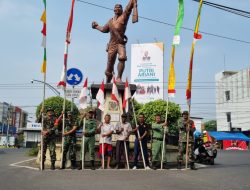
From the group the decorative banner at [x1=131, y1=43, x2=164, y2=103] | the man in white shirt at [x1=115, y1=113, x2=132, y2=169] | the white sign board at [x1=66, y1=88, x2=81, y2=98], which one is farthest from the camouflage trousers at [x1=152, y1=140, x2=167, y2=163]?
the decorative banner at [x1=131, y1=43, x2=164, y2=103]

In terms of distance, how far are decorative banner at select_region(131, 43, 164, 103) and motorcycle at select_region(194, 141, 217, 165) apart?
30.6 metres

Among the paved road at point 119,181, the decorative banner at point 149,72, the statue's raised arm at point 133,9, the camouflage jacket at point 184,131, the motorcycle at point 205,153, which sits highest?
the decorative banner at point 149,72

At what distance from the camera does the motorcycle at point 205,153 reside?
12.5m

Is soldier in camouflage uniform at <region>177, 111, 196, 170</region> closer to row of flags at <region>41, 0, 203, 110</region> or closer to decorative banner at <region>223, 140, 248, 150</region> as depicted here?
row of flags at <region>41, 0, 203, 110</region>

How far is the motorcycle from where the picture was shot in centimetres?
1254

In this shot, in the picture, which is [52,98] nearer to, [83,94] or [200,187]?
[83,94]

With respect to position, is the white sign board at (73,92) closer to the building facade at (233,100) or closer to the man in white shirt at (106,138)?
the man in white shirt at (106,138)

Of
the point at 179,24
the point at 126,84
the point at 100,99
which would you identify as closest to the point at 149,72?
the point at 179,24

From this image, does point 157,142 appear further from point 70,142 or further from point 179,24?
point 179,24

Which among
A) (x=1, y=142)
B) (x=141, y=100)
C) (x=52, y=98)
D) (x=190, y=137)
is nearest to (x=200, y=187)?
(x=190, y=137)

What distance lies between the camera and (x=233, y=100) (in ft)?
147

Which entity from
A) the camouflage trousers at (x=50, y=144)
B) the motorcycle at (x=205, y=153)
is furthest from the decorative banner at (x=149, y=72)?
the camouflage trousers at (x=50, y=144)

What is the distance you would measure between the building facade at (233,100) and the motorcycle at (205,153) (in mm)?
30356

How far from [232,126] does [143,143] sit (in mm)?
37197
